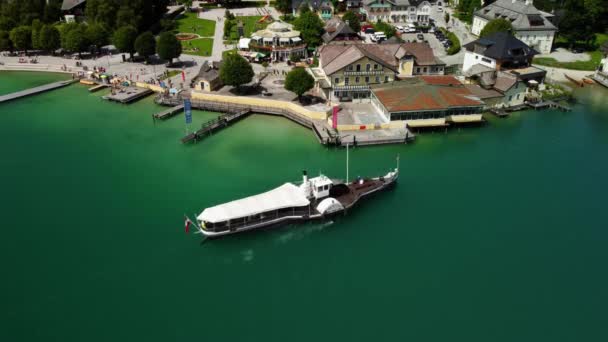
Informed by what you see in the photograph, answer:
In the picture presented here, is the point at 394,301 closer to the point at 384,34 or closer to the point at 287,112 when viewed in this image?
the point at 287,112

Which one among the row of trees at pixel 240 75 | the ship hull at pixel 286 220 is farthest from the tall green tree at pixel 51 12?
the ship hull at pixel 286 220

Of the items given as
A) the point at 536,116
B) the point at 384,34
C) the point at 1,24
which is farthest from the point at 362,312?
the point at 1,24

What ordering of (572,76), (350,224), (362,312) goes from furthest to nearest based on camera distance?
(572,76)
(350,224)
(362,312)

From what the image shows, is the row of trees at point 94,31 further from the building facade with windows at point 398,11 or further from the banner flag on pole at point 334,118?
the building facade with windows at point 398,11

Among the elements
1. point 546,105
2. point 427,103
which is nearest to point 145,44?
point 427,103

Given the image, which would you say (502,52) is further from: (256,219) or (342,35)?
(256,219)

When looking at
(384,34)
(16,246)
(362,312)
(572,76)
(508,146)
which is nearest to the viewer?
(362,312)

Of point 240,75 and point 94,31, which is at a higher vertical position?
point 94,31
